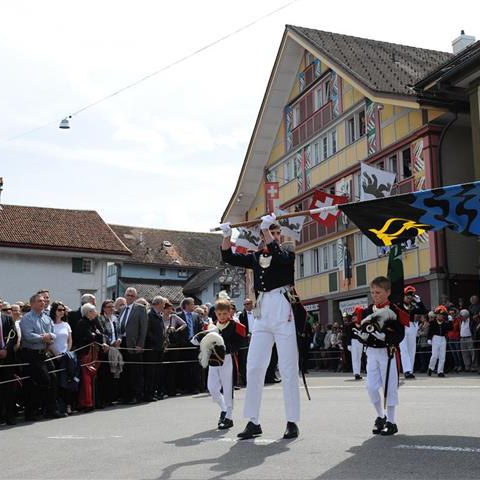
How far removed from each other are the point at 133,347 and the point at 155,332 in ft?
2.57

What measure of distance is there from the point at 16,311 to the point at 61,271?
40.0m

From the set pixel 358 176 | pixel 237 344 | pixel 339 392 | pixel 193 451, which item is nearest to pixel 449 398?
pixel 339 392

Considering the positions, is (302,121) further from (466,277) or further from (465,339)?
(465,339)

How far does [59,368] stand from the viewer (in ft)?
43.7

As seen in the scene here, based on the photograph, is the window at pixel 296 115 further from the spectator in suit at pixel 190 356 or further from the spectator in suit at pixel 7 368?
the spectator in suit at pixel 7 368

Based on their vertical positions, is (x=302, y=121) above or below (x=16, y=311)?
above

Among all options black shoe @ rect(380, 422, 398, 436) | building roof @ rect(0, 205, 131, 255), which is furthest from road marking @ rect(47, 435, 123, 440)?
building roof @ rect(0, 205, 131, 255)

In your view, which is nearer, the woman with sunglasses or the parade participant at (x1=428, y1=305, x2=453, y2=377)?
the woman with sunglasses

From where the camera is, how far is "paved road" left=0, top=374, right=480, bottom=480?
252 inches

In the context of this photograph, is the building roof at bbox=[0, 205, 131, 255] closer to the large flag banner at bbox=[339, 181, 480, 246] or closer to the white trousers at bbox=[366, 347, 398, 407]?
the large flag banner at bbox=[339, 181, 480, 246]

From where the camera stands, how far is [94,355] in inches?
560

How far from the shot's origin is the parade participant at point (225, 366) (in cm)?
1020

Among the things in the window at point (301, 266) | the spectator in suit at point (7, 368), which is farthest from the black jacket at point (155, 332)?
the window at point (301, 266)

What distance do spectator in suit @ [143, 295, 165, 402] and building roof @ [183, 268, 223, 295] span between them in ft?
202
